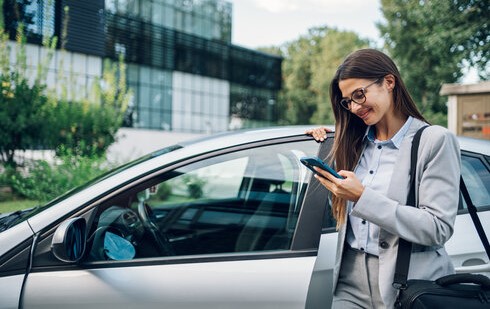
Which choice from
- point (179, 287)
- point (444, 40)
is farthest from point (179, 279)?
Answer: point (444, 40)

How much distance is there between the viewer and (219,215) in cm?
383

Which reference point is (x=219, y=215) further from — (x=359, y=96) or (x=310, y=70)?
(x=310, y=70)

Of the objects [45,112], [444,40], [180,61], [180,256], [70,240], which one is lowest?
[180,256]

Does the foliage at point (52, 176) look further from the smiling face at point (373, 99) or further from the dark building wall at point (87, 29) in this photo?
the dark building wall at point (87, 29)

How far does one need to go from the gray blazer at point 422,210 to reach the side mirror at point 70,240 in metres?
1.19

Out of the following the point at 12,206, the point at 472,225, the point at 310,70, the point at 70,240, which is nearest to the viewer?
the point at 70,240

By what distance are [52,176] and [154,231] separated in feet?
19.2

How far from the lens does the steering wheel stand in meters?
2.69

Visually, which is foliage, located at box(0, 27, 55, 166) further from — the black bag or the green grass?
the black bag

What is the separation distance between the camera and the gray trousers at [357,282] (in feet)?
5.51

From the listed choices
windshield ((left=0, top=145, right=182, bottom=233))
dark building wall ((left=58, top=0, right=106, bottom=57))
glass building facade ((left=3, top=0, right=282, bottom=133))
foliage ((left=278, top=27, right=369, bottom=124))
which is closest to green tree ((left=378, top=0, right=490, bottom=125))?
windshield ((left=0, top=145, right=182, bottom=233))

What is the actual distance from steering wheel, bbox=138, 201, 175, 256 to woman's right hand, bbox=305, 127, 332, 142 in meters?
1.01

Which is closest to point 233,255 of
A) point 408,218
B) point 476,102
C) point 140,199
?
point 408,218

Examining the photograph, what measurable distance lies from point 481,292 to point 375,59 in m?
0.84
